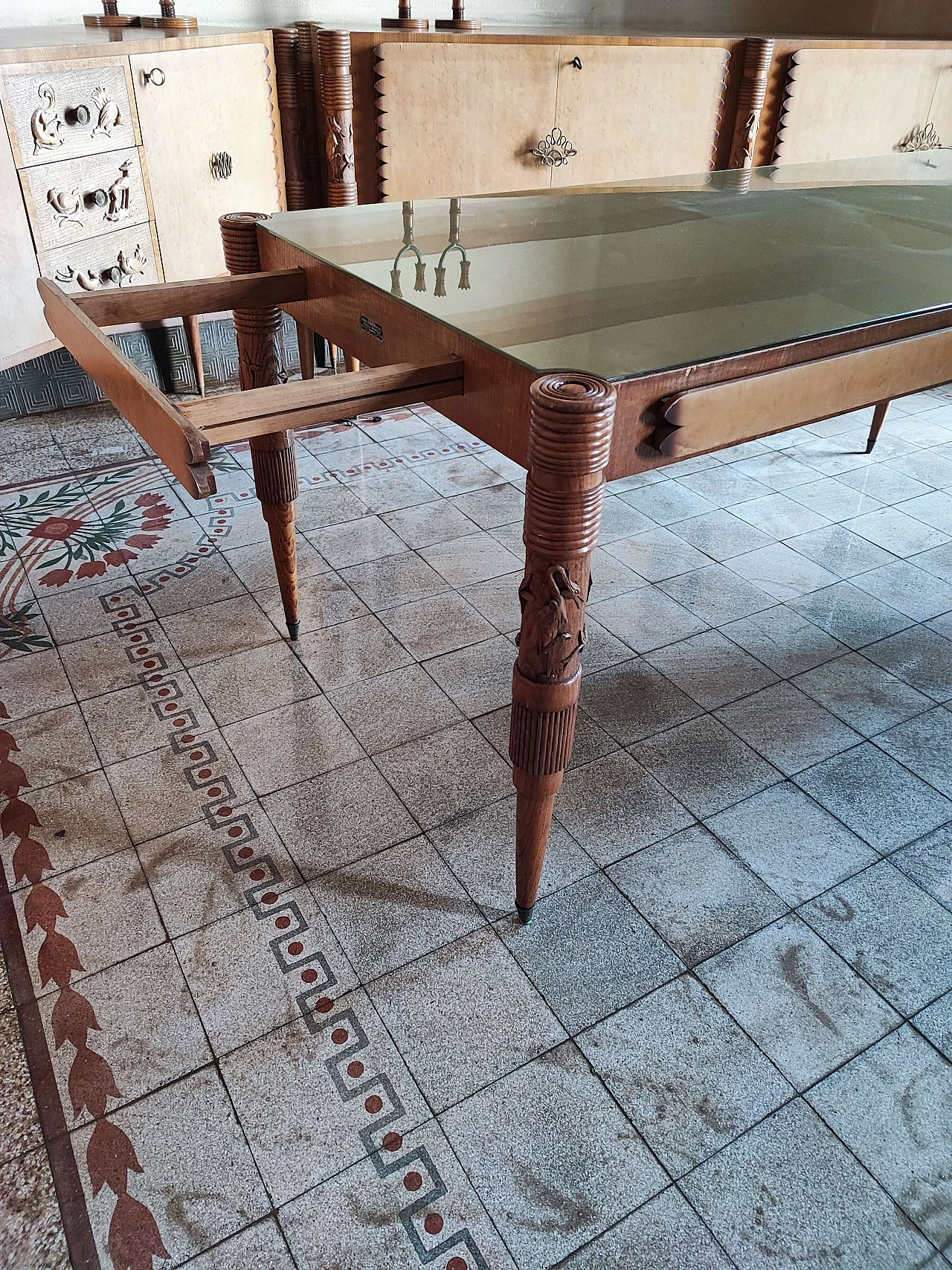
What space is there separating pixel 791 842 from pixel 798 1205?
573mm

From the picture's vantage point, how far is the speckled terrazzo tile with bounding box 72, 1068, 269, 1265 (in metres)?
1.00

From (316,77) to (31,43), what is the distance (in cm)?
94

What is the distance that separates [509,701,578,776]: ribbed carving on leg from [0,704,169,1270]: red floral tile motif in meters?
0.63

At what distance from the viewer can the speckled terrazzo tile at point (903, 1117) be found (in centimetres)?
104

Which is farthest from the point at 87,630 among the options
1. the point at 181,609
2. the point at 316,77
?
the point at 316,77

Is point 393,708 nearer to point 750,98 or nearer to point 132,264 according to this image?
point 132,264

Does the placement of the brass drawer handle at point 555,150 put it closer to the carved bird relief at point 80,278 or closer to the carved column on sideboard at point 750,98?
the carved column on sideboard at point 750,98

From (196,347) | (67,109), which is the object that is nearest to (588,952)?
(67,109)

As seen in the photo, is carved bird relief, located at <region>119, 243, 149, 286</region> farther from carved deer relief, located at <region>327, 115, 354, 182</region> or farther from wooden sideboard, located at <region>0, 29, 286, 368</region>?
carved deer relief, located at <region>327, 115, 354, 182</region>

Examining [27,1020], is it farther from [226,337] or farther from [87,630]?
[226,337]

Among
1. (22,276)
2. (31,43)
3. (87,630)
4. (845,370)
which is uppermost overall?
(31,43)

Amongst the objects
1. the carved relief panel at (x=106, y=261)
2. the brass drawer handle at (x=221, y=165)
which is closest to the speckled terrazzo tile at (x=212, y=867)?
the carved relief panel at (x=106, y=261)

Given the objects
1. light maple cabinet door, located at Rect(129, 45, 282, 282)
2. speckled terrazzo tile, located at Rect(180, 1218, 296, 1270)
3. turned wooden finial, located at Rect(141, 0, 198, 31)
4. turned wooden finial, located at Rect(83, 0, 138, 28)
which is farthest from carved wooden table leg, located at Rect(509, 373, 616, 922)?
turned wooden finial, located at Rect(83, 0, 138, 28)

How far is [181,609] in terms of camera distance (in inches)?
80.3
